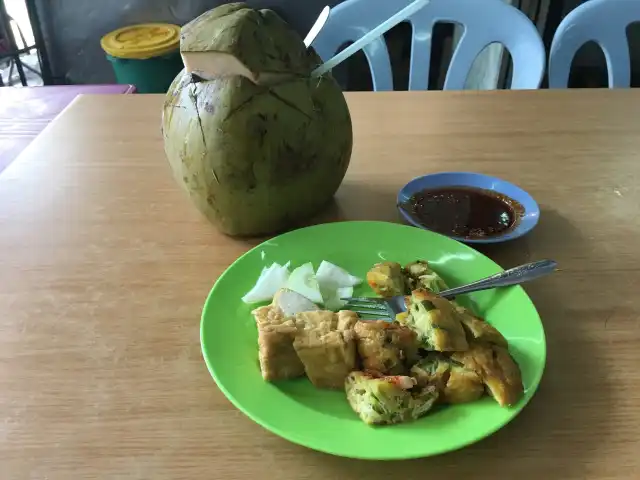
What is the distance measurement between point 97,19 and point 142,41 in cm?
39

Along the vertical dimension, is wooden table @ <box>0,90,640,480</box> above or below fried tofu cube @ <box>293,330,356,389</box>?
below

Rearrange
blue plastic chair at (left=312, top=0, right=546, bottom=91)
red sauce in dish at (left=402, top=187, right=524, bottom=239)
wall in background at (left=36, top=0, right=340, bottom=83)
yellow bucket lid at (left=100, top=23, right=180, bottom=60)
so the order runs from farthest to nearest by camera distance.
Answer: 1. wall in background at (left=36, top=0, right=340, bottom=83)
2. yellow bucket lid at (left=100, top=23, right=180, bottom=60)
3. blue plastic chair at (left=312, top=0, right=546, bottom=91)
4. red sauce in dish at (left=402, top=187, right=524, bottom=239)

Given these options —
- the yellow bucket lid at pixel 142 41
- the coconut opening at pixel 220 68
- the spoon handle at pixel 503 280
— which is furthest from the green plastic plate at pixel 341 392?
the yellow bucket lid at pixel 142 41

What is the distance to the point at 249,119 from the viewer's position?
65 cm

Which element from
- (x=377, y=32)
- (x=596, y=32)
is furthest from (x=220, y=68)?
(x=596, y=32)

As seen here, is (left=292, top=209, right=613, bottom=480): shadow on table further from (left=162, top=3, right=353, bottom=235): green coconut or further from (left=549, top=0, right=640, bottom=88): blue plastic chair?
(left=549, top=0, right=640, bottom=88): blue plastic chair

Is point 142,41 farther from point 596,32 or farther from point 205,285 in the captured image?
point 205,285

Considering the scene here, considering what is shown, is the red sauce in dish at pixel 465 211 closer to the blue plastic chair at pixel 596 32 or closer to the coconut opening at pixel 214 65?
the coconut opening at pixel 214 65

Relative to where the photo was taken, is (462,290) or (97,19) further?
(97,19)

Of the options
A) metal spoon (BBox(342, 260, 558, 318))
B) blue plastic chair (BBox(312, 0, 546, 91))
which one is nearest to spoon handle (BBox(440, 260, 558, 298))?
metal spoon (BBox(342, 260, 558, 318))

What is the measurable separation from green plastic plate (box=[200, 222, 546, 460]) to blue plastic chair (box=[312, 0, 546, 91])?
2.25 ft

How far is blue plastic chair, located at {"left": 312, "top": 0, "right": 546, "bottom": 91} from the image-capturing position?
1.25 m

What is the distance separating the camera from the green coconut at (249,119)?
0.65 m

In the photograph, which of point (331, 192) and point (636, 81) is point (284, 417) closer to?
point (331, 192)
